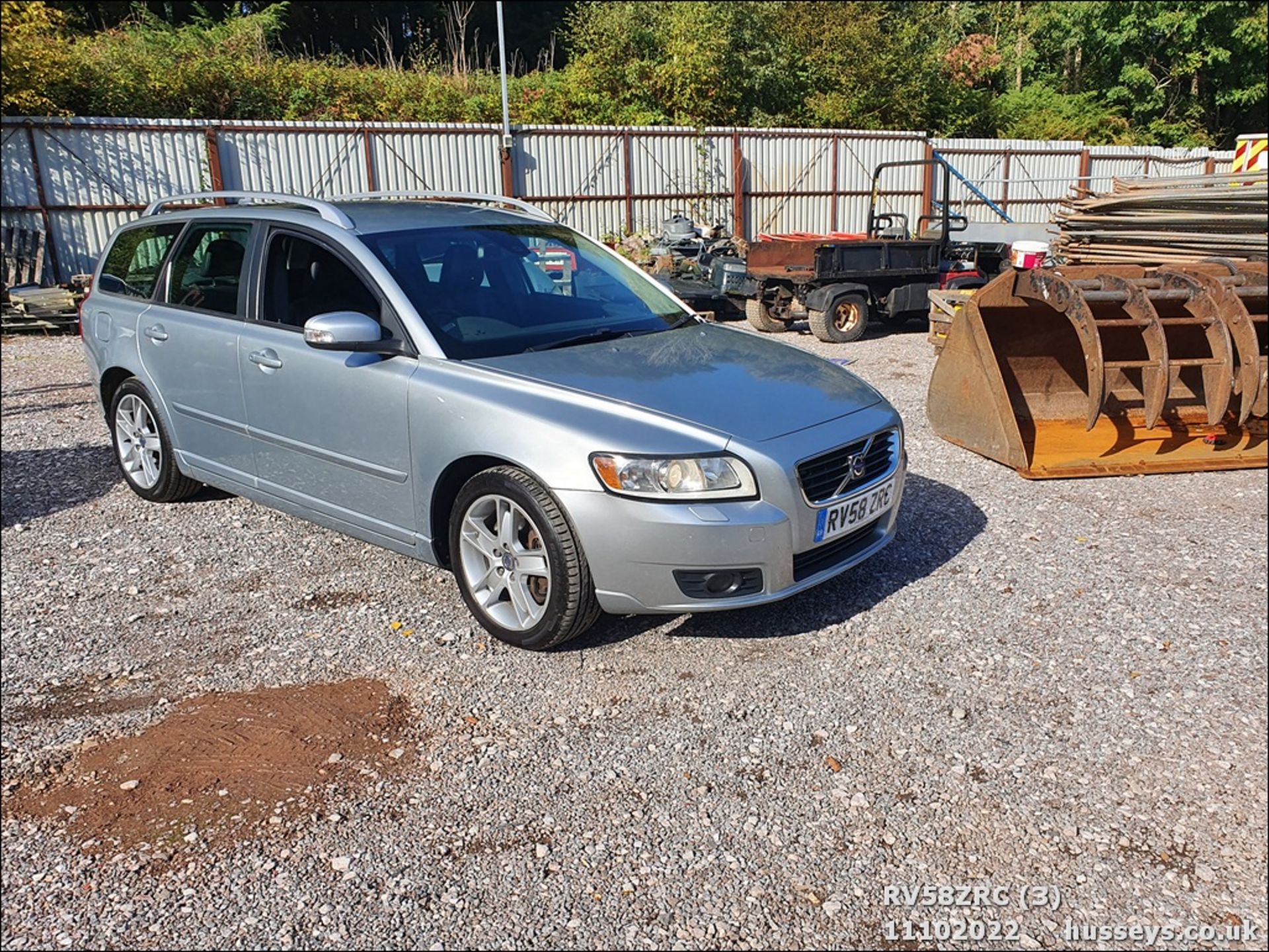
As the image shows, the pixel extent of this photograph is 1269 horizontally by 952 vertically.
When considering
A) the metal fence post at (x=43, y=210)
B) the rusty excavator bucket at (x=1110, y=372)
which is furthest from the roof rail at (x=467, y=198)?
the metal fence post at (x=43, y=210)

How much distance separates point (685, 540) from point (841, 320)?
9.47 m

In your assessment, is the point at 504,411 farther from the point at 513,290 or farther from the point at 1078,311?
the point at 1078,311

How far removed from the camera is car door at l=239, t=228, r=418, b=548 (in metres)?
4.15

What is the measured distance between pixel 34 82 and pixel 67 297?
17.8ft

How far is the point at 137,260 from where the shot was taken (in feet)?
18.9

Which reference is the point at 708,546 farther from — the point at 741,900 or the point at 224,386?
the point at 224,386

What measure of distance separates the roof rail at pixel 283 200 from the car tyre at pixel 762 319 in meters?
8.33

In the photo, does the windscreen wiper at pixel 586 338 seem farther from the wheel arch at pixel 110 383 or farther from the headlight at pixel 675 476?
the wheel arch at pixel 110 383

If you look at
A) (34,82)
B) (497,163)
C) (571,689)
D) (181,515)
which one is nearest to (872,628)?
(571,689)

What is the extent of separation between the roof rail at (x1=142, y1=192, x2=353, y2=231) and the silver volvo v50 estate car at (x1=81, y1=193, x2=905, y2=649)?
1.1 inches

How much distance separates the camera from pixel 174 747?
3.30m

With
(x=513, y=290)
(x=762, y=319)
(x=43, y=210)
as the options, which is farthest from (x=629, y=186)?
(x=513, y=290)

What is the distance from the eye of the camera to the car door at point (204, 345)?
16.1 ft

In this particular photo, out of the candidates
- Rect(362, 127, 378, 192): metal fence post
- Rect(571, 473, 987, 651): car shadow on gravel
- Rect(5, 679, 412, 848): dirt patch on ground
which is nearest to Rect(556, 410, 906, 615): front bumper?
Rect(571, 473, 987, 651): car shadow on gravel
